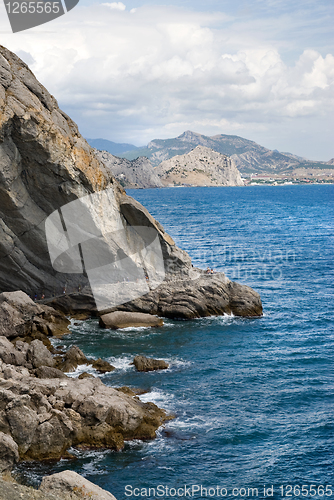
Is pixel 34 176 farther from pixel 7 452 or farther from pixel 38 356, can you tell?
pixel 7 452

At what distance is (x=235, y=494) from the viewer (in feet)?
67.9

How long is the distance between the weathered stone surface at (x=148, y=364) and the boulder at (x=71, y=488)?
14707 millimetres

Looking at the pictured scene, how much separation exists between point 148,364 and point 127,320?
9.91m

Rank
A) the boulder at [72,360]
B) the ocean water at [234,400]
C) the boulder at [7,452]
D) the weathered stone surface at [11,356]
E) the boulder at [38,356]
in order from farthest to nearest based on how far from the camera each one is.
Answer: the boulder at [72,360], the boulder at [38,356], the weathered stone surface at [11,356], the ocean water at [234,400], the boulder at [7,452]

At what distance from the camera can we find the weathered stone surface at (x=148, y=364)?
107 feet

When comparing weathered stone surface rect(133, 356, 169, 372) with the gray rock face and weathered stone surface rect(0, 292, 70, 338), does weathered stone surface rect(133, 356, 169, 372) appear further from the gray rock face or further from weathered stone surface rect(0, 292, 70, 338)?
the gray rock face

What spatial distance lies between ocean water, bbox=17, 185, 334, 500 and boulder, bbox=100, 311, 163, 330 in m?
1.09

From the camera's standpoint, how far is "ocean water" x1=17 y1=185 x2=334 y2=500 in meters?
21.5

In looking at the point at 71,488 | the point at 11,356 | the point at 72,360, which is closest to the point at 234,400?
the point at 72,360

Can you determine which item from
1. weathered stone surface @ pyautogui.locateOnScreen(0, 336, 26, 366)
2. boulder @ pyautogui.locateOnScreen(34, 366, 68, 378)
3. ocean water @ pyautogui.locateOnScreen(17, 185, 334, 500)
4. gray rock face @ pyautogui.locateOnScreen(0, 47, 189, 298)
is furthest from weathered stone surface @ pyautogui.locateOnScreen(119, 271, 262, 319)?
boulder @ pyautogui.locateOnScreen(34, 366, 68, 378)

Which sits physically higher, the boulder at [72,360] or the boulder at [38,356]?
the boulder at [38,356]

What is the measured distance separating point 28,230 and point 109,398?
20.4 meters

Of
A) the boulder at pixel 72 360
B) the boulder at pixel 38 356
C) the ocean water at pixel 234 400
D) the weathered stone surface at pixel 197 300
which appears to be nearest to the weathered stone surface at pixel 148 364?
the ocean water at pixel 234 400

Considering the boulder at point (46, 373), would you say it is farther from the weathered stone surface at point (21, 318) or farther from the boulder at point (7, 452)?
the weathered stone surface at point (21, 318)
